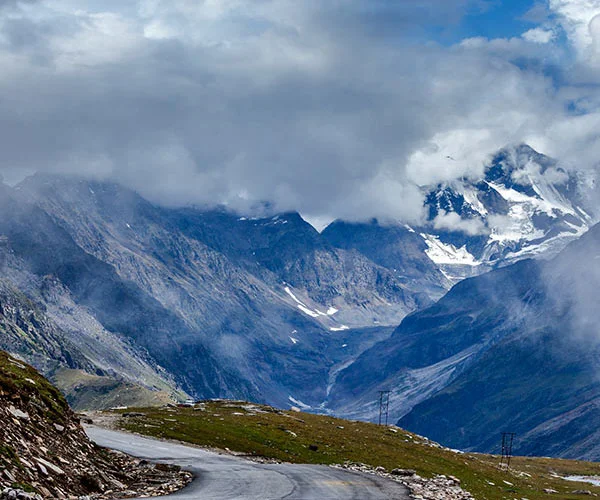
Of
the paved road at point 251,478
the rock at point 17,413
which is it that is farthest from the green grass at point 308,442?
the rock at point 17,413

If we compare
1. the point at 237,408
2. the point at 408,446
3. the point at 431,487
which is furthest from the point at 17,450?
the point at 237,408

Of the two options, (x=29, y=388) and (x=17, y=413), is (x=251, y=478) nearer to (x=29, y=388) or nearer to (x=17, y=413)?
(x=29, y=388)

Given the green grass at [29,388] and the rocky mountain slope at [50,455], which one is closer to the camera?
the rocky mountain slope at [50,455]

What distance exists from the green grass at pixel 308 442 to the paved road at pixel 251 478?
799cm

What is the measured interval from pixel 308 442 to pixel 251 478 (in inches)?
1296

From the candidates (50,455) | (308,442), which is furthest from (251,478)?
(308,442)

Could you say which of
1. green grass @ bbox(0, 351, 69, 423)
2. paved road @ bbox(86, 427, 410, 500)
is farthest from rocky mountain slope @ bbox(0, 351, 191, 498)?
paved road @ bbox(86, 427, 410, 500)

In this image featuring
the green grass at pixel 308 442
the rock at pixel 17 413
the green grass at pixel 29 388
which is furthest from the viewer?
the green grass at pixel 308 442

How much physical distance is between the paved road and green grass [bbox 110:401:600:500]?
7.99 meters

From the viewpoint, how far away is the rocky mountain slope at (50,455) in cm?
4009

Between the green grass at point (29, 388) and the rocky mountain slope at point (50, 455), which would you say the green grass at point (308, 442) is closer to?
the rocky mountain slope at point (50, 455)

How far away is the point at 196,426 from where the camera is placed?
9231 centimetres

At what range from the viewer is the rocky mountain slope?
40.1 meters

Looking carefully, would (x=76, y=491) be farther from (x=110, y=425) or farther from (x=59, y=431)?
(x=110, y=425)
